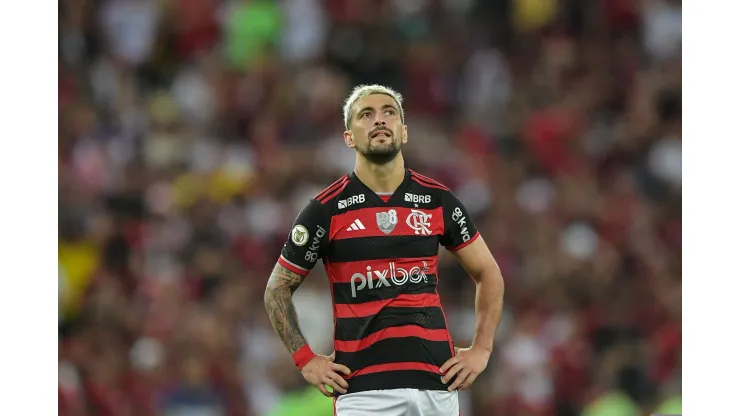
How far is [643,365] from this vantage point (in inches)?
319

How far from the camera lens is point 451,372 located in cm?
446

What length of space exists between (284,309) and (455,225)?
84 cm

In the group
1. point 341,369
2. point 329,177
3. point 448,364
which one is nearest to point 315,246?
point 341,369

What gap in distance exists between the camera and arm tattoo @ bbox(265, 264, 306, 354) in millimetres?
4547

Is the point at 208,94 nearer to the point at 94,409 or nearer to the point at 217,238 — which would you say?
the point at 217,238

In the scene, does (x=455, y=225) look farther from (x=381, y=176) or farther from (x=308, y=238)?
(x=308, y=238)

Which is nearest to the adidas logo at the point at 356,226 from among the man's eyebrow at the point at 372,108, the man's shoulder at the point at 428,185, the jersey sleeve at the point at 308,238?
the jersey sleeve at the point at 308,238

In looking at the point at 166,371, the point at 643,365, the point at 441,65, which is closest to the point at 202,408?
Result: the point at 166,371

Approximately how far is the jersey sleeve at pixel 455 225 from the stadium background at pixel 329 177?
301 cm

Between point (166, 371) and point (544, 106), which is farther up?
point (544, 106)

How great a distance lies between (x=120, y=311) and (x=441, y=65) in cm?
396

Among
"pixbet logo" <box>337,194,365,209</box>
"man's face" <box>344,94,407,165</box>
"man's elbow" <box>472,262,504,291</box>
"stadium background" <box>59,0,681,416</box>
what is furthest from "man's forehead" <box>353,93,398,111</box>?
"stadium background" <box>59,0,681,416</box>

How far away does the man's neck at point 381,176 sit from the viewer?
4.59m

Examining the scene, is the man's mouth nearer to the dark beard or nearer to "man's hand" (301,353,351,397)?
the dark beard
